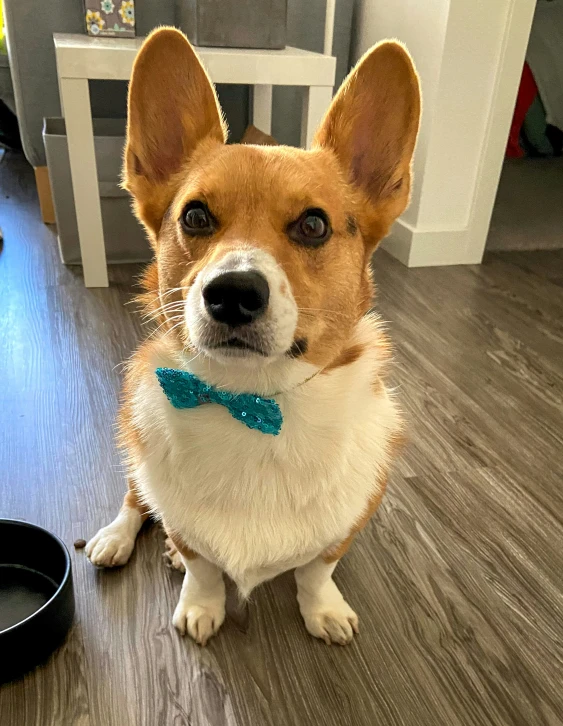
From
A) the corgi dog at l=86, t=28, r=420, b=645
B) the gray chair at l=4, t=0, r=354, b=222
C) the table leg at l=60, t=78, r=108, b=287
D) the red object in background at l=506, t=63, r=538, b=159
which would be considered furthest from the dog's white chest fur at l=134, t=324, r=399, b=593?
the red object in background at l=506, t=63, r=538, b=159

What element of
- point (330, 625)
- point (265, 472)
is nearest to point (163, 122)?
point (265, 472)

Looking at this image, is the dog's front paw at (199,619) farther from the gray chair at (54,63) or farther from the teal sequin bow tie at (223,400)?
the gray chair at (54,63)

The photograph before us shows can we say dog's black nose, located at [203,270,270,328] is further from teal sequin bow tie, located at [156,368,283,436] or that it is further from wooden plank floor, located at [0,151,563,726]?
wooden plank floor, located at [0,151,563,726]

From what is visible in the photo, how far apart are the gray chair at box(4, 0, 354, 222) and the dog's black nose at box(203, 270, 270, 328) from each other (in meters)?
2.41

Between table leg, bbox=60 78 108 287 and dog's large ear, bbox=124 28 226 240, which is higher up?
dog's large ear, bbox=124 28 226 240

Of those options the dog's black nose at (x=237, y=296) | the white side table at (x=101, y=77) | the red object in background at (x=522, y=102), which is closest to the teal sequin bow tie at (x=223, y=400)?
the dog's black nose at (x=237, y=296)

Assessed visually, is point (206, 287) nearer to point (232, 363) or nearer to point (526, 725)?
point (232, 363)

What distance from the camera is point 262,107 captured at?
2.61 metres

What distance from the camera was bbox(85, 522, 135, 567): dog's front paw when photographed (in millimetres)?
1135

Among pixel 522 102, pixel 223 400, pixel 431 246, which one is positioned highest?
pixel 223 400

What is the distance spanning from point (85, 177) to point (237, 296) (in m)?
1.60

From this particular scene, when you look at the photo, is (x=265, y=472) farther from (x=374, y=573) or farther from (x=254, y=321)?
(x=374, y=573)

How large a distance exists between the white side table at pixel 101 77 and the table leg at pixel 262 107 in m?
0.38

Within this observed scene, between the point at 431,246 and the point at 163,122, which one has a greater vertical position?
the point at 163,122
